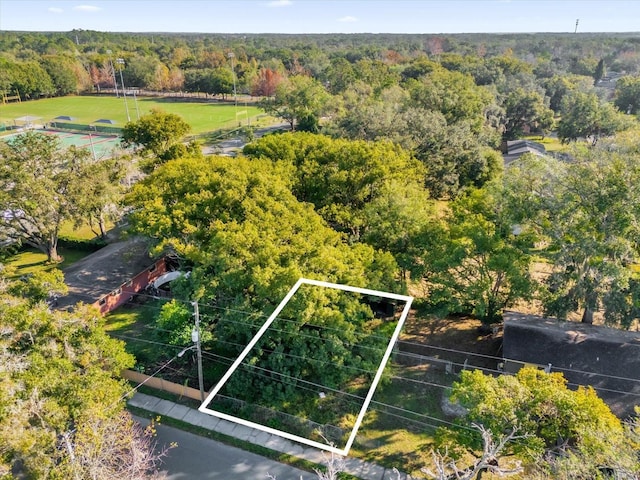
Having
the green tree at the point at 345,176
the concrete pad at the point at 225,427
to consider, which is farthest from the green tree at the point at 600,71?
the concrete pad at the point at 225,427

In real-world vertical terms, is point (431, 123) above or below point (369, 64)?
below

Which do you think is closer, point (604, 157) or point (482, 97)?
point (604, 157)

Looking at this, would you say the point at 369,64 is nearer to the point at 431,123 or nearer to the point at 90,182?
the point at 431,123

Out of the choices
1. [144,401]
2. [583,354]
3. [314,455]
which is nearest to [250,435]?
[314,455]

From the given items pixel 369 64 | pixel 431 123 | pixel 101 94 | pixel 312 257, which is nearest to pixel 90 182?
pixel 312 257

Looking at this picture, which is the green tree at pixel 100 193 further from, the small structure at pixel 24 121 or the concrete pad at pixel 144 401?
the small structure at pixel 24 121

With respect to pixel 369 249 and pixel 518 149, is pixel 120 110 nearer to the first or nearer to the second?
pixel 518 149

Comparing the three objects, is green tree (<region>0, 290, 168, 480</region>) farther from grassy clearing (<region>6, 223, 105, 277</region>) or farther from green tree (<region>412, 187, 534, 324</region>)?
grassy clearing (<region>6, 223, 105, 277</region>)
